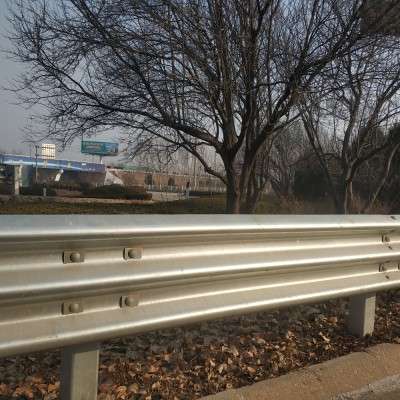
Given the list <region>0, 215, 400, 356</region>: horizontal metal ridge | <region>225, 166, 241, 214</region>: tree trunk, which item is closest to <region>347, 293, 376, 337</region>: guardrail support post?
<region>0, 215, 400, 356</region>: horizontal metal ridge

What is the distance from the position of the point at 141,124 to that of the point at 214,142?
1312mm

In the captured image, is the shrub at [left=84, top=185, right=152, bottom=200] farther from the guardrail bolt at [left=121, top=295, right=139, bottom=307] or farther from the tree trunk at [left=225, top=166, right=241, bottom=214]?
the guardrail bolt at [left=121, top=295, right=139, bottom=307]

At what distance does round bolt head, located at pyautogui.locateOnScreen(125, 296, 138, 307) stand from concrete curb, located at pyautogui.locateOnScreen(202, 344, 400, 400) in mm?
671

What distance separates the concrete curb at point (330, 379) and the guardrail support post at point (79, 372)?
0.64m

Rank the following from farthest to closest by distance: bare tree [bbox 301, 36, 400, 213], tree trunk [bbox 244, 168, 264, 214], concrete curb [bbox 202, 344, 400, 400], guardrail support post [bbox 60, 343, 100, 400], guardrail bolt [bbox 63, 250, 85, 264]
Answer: tree trunk [bbox 244, 168, 264, 214]
bare tree [bbox 301, 36, 400, 213]
concrete curb [bbox 202, 344, 400, 400]
guardrail support post [bbox 60, 343, 100, 400]
guardrail bolt [bbox 63, 250, 85, 264]

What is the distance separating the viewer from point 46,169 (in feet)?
253

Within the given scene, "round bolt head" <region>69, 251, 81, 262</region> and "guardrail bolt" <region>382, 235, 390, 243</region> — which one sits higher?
"round bolt head" <region>69, 251, 81, 262</region>

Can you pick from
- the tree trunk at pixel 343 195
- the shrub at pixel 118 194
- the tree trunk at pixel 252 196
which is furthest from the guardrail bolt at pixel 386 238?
the shrub at pixel 118 194

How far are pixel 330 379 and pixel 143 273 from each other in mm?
1419

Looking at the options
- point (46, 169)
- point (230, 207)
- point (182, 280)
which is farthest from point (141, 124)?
point (46, 169)

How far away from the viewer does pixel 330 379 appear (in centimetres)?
314

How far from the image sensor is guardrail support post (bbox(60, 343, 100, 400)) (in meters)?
2.45

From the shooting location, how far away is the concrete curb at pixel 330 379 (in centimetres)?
288

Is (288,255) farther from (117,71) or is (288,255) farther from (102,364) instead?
(117,71)
